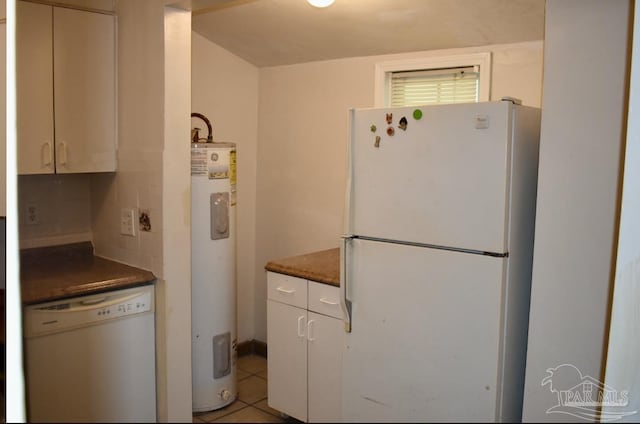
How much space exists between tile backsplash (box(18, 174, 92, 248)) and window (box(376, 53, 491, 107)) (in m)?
1.48

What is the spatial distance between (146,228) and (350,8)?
1.30 m

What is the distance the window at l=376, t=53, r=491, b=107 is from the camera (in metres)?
2.70

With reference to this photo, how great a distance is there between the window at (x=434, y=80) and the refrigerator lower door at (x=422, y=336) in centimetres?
102

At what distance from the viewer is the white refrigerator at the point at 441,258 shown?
191 centimetres

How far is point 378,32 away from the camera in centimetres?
278

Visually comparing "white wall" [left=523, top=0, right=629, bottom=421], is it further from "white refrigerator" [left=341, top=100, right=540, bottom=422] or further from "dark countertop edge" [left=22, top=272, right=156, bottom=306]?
"dark countertop edge" [left=22, top=272, right=156, bottom=306]

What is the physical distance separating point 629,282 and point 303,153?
1.98 meters

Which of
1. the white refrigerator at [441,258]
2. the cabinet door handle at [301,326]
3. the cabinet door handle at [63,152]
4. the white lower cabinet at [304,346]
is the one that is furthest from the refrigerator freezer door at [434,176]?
the cabinet door handle at [63,152]

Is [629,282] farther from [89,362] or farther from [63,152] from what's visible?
[63,152]

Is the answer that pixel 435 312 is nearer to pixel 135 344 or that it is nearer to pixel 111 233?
pixel 135 344

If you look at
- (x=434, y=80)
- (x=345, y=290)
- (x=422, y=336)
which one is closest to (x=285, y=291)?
(x=345, y=290)

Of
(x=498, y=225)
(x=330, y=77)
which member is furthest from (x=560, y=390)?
(x=330, y=77)

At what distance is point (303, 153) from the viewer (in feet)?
11.0

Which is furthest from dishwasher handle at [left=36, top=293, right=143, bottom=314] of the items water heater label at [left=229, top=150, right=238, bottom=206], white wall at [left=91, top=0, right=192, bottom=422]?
water heater label at [left=229, top=150, right=238, bottom=206]
